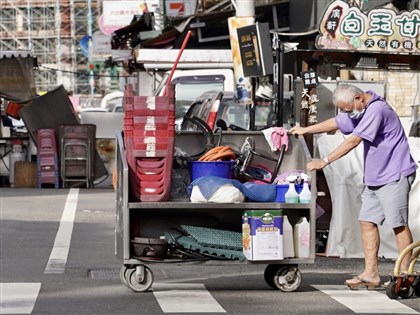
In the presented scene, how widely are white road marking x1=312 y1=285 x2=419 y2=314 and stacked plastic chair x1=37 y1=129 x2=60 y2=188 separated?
594 inches

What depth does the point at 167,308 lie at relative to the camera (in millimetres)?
9445

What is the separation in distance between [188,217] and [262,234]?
891 millimetres

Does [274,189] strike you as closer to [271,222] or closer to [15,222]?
[271,222]

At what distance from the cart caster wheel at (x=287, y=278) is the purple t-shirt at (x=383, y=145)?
1048 millimetres

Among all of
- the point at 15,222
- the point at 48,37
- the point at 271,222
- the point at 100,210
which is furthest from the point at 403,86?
the point at 48,37

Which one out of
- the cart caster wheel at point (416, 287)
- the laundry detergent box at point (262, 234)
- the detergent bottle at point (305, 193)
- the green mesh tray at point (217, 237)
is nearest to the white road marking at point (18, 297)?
the green mesh tray at point (217, 237)

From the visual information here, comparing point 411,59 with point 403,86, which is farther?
point 403,86

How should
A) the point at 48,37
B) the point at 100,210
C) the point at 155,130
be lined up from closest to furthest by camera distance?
1. the point at 155,130
2. the point at 100,210
3. the point at 48,37

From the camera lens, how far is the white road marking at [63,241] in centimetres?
1239

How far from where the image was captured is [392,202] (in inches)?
411

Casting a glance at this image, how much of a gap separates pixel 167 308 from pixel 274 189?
1.78m

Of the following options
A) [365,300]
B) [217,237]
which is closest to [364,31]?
[217,237]

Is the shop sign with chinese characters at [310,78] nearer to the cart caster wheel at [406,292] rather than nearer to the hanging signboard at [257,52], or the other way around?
the hanging signboard at [257,52]

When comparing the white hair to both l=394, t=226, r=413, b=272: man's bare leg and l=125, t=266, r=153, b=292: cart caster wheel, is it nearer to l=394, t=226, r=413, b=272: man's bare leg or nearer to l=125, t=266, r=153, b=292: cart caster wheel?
l=394, t=226, r=413, b=272: man's bare leg
